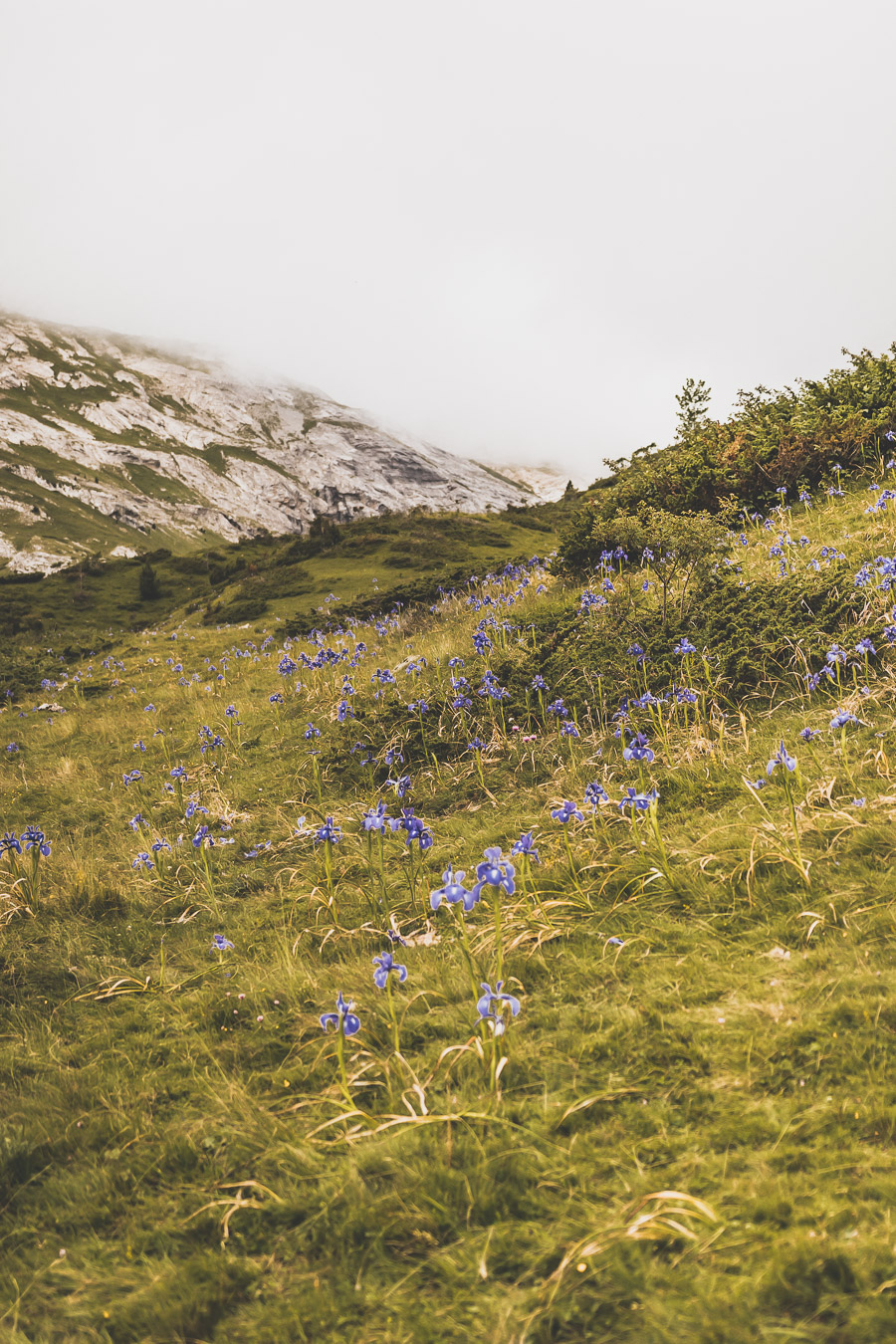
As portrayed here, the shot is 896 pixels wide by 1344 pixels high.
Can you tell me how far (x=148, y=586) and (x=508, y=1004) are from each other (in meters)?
44.0

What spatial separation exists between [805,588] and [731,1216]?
22.3 feet

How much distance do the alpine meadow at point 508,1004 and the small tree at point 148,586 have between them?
34372 millimetres

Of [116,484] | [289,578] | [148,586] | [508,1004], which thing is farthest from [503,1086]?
[116,484]

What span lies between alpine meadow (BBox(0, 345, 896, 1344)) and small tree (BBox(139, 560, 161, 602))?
113 feet

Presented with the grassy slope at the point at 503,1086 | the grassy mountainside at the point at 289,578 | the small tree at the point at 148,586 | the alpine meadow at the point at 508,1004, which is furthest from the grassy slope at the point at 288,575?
the grassy slope at the point at 503,1086

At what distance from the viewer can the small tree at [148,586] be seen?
42000 millimetres

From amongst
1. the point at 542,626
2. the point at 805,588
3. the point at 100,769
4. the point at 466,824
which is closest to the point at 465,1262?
the point at 466,824

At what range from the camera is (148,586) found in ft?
139

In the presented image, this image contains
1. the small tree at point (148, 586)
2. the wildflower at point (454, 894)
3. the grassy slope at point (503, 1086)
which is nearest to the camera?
the grassy slope at point (503, 1086)

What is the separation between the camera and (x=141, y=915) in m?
6.14

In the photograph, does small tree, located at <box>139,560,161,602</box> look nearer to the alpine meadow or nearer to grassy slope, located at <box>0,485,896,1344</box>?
the alpine meadow

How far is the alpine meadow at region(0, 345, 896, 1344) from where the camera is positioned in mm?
2420

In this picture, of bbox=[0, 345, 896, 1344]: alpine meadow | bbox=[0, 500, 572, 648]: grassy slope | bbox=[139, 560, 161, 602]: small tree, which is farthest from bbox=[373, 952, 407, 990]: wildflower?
bbox=[139, 560, 161, 602]: small tree

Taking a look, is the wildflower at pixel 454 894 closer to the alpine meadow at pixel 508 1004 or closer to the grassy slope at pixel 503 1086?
the alpine meadow at pixel 508 1004
